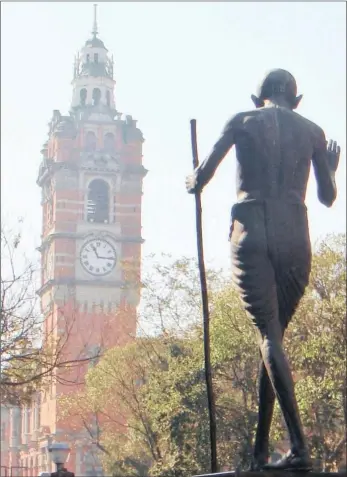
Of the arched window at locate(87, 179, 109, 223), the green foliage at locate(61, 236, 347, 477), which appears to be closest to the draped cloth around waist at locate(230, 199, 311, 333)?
the green foliage at locate(61, 236, 347, 477)

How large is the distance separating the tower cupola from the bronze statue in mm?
80597

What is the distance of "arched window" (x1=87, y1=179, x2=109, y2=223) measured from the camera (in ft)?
279

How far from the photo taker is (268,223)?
7.22 metres

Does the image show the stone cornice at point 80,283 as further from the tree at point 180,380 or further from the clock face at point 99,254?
the tree at point 180,380

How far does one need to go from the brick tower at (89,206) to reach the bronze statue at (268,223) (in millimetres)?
73249

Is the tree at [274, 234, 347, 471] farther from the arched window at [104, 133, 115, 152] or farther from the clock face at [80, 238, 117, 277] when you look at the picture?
the arched window at [104, 133, 115, 152]

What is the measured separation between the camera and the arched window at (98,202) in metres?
85.1

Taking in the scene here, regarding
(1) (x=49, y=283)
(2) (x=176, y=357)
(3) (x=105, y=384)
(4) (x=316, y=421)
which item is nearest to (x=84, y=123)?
(1) (x=49, y=283)

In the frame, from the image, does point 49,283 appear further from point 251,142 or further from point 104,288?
point 251,142

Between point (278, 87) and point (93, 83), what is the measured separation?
80.8m

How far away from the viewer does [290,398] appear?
698 cm

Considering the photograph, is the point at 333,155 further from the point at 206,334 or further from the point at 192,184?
the point at 206,334

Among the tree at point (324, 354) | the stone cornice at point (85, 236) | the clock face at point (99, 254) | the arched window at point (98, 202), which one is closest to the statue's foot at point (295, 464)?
the tree at point (324, 354)

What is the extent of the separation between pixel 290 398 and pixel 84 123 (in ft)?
262
